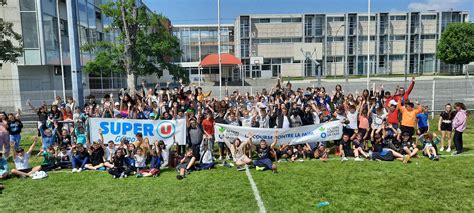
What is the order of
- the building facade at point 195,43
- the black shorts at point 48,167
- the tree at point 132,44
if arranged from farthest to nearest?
the building facade at point 195,43 → the tree at point 132,44 → the black shorts at point 48,167

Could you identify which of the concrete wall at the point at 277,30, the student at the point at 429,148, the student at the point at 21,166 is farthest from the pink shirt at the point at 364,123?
the concrete wall at the point at 277,30

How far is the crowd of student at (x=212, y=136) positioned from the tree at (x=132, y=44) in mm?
12734

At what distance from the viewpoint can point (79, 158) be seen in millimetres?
10508

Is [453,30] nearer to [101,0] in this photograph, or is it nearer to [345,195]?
[101,0]

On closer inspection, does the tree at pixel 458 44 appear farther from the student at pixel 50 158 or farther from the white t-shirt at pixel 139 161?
the student at pixel 50 158

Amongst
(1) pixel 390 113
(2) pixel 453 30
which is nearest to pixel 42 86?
(1) pixel 390 113

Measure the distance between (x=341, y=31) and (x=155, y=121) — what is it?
216ft

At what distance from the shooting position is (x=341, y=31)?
7025 centimetres

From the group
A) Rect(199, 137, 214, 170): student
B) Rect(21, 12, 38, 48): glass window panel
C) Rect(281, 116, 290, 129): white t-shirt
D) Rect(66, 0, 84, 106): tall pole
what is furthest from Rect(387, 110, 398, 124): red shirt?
Rect(21, 12, 38, 48): glass window panel

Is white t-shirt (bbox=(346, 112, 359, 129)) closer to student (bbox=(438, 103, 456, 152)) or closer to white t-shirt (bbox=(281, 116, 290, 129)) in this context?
white t-shirt (bbox=(281, 116, 290, 129))

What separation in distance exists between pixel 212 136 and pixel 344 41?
2566 inches

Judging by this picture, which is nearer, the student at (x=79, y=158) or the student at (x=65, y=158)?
the student at (x=79, y=158)

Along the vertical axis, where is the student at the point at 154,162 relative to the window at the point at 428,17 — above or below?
below

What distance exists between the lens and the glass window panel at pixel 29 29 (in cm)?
2592
